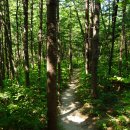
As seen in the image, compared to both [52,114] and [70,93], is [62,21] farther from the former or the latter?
[52,114]

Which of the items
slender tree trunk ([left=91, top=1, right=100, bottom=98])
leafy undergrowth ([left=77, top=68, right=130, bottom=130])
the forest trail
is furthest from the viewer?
slender tree trunk ([left=91, top=1, right=100, bottom=98])

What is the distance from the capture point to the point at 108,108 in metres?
13.8

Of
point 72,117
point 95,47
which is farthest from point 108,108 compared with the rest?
point 95,47

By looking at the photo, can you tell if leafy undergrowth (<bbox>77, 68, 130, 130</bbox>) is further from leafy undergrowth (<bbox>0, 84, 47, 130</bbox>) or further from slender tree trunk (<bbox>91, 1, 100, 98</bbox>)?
leafy undergrowth (<bbox>0, 84, 47, 130</bbox>)

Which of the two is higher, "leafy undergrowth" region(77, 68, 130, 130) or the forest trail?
"leafy undergrowth" region(77, 68, 130, 130)

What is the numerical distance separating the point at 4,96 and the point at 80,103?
7.16 metres

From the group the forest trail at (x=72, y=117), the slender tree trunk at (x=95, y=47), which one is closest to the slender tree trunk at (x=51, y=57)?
the forest trail at (x=72, y=117)

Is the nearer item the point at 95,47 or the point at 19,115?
the point at 19,115

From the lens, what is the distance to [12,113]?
895cm

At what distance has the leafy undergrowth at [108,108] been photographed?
37.1 feet

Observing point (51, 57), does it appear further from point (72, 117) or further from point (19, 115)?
point (72, 117)

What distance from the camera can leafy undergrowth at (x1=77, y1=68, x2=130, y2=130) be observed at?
37.1 ft

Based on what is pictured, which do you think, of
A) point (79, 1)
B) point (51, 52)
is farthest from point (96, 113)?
point (79, 1)

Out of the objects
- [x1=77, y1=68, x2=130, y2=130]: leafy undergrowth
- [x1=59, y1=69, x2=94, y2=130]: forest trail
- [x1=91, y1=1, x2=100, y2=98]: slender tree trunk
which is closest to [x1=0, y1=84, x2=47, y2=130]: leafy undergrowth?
[x1=59, y1=69, x2=94, y2=130]: forest trail
